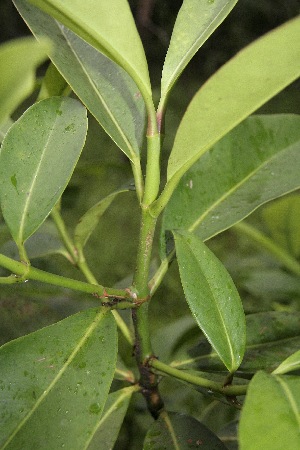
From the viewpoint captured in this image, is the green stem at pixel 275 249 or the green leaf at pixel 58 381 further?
the green stem at pixel 275 249

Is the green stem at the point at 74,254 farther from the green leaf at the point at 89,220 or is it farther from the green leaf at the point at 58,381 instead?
the green leaf at the point at 58,381

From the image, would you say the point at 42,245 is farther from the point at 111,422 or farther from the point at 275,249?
the point at 275,249

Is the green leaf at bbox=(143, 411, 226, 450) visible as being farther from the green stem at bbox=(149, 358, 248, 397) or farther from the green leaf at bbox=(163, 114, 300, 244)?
the green leaf at bbox=(163, 114, 300, 244)

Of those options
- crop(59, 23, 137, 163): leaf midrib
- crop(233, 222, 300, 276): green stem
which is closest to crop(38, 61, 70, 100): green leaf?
crop(59, 23, 137, 163): leaf midrib

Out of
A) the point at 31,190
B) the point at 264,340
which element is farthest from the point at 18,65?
the point at 264,340

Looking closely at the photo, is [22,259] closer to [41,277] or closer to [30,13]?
[41,277]

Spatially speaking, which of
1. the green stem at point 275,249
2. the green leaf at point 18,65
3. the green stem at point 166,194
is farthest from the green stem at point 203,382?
the green stem at point 275,249

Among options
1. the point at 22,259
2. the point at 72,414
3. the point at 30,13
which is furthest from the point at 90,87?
the point at 72,414
